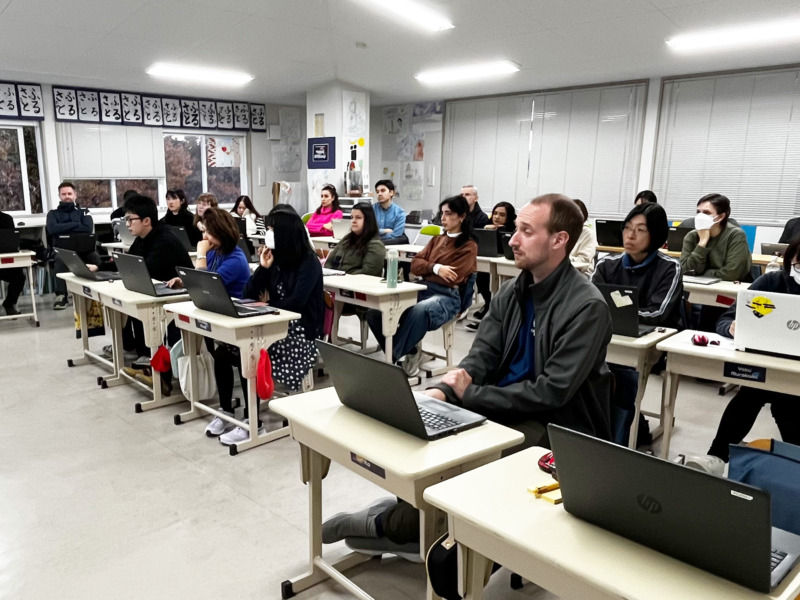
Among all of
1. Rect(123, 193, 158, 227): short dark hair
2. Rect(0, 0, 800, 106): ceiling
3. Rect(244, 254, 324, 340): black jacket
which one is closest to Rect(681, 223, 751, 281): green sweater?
Rect(0, 0, 800, 106): ceiling

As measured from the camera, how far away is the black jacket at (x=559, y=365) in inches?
72.6

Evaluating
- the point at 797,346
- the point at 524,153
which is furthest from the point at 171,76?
the point at 797,346

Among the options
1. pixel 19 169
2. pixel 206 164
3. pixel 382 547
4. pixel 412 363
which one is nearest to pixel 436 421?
pixel 382 547

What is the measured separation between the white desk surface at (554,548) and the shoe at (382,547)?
816 mm

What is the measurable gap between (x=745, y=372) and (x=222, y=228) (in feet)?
9.53

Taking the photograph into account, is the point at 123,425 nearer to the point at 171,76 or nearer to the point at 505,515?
the point at 505,515

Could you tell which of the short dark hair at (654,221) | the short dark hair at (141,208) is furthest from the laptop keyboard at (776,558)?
the short dark hair at (141,208)

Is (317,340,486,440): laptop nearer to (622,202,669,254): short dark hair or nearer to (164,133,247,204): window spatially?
(622,202,669,254): short dark hair

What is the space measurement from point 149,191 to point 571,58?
6802 millimetres

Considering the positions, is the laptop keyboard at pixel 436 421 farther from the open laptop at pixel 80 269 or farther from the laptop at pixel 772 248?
the laptop at pixel 772 248

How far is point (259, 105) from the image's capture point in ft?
34.9

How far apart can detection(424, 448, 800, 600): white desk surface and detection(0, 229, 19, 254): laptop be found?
19.6ft

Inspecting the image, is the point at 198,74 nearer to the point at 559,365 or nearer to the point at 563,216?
the point at 563,216

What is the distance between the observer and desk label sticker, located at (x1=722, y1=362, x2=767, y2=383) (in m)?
2.47
